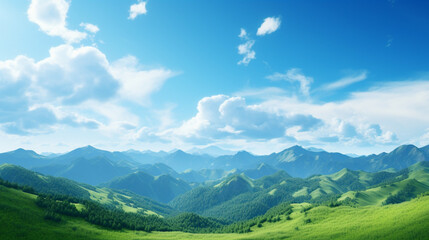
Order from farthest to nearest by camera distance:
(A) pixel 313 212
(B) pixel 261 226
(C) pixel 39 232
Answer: (B) pixel 261 226, (A) pixel 313 212, (C) pixel 39 232

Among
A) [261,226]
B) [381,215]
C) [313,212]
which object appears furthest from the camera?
[261,226]

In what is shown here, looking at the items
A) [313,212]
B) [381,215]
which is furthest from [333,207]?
[381,215]

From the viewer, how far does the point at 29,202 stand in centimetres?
12175

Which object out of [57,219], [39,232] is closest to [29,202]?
[57,219]

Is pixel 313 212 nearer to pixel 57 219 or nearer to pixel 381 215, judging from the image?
pixel 381 215

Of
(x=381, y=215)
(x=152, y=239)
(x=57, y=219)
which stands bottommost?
(x=152, y=239)

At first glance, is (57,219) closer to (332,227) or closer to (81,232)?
(81,232)

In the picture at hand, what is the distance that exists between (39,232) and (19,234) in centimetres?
759

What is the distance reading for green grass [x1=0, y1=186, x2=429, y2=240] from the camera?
92312 millimetres

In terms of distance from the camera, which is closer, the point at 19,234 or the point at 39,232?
the point at 19,234

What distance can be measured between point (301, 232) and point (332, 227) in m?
15.7

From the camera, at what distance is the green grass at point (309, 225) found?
303ft

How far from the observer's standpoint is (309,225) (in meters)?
136

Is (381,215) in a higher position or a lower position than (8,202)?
higher
